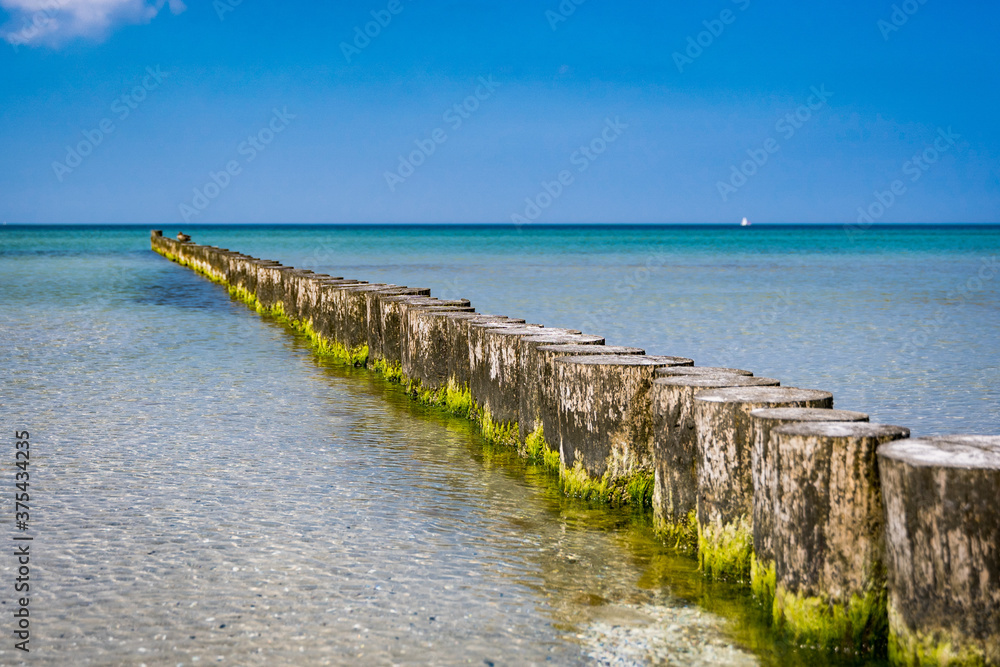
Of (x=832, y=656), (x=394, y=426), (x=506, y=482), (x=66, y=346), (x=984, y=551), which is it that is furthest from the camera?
(x=66, y=346)

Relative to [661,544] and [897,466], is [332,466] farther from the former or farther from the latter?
[897,466]

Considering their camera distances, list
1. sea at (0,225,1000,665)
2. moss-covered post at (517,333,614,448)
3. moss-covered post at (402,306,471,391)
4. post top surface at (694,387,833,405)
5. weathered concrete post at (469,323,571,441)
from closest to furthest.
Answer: sea at (0,225,1000,665), post top surface at (694,387,833,405), moss-covered post at (517,333,614,448), weathered concrete post at (469,323,571,441), moss-covered post at (402,306,471,391)

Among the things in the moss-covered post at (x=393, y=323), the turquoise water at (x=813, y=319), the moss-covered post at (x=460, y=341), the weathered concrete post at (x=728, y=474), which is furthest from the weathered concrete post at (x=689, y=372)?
the moss-covered post at (x=393, y=323)

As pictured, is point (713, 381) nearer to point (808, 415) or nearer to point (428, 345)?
point (808, 415)

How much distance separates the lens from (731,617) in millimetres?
3783

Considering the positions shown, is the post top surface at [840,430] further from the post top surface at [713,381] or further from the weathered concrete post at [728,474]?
the post top surface at [713,381]

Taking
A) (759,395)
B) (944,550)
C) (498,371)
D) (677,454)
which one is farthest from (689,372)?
(944,550)

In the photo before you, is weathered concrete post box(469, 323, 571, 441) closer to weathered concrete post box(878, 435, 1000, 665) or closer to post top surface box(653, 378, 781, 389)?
post top surface box(653, 378, 781, 389)

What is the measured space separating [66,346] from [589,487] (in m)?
8.92

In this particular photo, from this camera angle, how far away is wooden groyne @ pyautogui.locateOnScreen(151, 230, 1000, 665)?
293 cm

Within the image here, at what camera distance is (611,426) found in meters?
5.03

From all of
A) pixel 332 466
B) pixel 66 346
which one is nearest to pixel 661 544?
pixel 332 466

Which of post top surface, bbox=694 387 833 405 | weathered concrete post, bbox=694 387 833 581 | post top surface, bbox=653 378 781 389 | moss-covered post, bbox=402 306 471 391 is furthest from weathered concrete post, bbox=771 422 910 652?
moss-covered post, bbox=402 306 471 391

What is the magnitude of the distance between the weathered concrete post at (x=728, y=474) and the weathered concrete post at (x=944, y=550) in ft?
2.95
